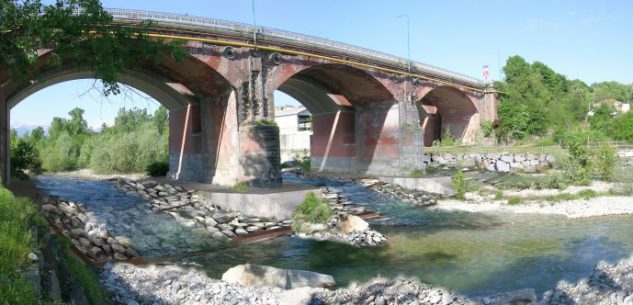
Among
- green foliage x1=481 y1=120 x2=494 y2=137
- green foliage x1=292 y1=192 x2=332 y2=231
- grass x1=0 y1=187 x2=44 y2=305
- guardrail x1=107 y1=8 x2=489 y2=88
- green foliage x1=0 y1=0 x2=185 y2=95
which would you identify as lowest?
green foliage x1=292 y1=192 x2=332 y2=231

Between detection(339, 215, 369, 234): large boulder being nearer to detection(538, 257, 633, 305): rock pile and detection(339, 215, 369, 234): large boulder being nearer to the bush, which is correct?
detection(538, 257, 633, 305): rock pile

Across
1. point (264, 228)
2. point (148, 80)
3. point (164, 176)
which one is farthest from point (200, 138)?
point (264, 228)

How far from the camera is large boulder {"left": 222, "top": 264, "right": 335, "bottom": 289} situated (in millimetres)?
10289

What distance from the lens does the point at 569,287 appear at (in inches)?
382

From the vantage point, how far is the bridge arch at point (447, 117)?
43450 mm

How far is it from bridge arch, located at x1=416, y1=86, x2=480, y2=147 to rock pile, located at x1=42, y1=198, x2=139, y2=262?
33217 mm

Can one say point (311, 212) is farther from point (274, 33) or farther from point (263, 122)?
point (274, 33)

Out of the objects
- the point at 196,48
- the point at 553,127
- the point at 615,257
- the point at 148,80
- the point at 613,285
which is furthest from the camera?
the point at 553,127

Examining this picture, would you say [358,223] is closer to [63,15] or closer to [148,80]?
[63,15]

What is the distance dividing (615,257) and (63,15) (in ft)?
55.1

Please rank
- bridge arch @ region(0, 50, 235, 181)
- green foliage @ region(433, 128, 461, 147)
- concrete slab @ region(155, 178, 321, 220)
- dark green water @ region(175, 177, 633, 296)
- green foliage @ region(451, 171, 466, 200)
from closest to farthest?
dark green water @ region(175, 177, 633, 296) → concrete slab @ region(155, 178, 321, 220) → bridge arch @ region(0, 50, 235, 181) → green foliage @ region(451, 171, 466, 200) → green foliage @ region(433, 128, 461, 147)

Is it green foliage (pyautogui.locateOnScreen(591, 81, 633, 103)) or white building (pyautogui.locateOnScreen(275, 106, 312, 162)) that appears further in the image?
green foliage (pyautogui.locateOnScreen(591, 81, 633, 103))

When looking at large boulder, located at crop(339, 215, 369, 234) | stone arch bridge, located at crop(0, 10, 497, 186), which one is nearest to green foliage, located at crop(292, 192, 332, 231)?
large boulder, located at crop(339, 215, 369, 234)

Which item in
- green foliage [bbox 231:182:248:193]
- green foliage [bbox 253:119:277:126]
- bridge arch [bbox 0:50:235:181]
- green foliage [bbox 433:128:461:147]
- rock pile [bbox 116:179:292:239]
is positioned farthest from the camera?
green foliage [bbox 433:128:461:147]
